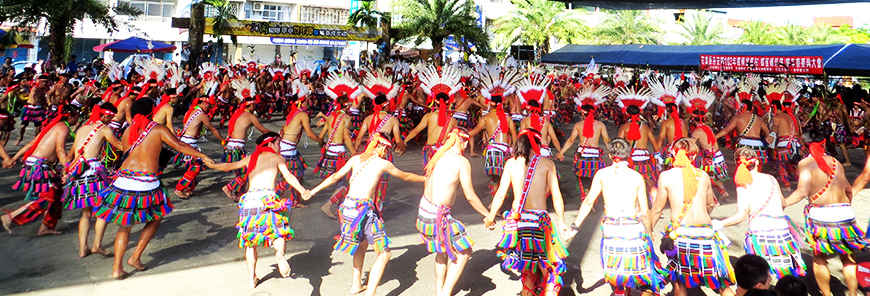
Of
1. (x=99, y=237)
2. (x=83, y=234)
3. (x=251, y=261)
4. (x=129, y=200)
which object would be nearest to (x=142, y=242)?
(x=129, y=200)

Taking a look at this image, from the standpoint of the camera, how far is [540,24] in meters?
35.2

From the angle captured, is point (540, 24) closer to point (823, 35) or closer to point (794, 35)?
point (794, 35)

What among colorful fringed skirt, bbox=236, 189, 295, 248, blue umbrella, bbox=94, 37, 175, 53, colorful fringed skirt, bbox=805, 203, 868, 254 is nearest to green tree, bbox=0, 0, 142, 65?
blue umbrella, bbox=94, 37, 175, 53

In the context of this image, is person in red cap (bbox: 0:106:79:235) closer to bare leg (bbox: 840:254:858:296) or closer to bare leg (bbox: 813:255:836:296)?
bare leg (bbox: 813:255:836:296)

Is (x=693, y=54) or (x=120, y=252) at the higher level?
(x=693, y=54)

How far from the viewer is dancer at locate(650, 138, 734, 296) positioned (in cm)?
396

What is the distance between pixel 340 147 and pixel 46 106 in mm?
8021

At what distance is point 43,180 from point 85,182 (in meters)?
0.50

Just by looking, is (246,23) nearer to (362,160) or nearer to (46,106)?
(46,106)

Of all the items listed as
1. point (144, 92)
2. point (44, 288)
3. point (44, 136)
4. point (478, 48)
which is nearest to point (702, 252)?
point (44, 288)

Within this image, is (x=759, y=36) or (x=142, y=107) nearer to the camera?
(x=142, y=107)

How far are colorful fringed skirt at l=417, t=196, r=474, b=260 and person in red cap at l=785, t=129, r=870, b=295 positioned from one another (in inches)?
100

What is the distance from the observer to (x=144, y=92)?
9.77 meters

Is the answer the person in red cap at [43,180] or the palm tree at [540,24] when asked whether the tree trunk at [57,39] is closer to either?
the person in red cap at [43,180]
